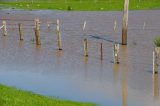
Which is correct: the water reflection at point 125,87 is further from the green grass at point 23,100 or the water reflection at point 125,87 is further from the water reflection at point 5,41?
the water reflection at point 5,41

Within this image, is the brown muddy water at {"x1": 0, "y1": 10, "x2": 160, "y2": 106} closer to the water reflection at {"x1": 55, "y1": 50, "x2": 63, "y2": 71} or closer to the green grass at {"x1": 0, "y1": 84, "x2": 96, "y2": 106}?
the water reflection at {"x1": 55, "y1": 50, "x2": 63, "y2": 71}

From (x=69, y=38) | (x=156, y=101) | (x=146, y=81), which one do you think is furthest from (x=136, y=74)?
(x=69, y=38)

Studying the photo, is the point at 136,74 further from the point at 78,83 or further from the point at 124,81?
the point at 78,83

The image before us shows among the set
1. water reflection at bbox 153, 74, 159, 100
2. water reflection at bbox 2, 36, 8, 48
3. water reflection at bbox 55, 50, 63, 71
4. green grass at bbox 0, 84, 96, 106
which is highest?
green grass at bbox 0, 84, 96, 106

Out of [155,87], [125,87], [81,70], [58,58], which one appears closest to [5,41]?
[58,58]

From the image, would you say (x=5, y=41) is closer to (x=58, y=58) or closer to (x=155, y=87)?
(x=58, y=58)

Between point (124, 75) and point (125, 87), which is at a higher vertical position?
point (125, 87)

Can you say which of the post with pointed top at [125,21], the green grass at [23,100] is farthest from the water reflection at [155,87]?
the post with pointed top at [125,21]

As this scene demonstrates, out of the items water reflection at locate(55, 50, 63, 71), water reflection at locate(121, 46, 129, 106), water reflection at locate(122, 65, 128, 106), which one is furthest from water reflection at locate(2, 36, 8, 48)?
water reflection at locate(122, 65, 128, 106)

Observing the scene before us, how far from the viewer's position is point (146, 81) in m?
20.5

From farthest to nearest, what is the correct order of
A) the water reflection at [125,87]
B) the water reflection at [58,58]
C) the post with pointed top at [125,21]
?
the post with pointed top at [125,21]
the water reflection at [58,58]
the water reflection at [125,87]

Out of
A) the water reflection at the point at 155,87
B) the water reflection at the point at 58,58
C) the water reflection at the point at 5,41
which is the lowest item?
the water reflection at the point at 5,41

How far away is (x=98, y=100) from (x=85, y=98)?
55 centimetres

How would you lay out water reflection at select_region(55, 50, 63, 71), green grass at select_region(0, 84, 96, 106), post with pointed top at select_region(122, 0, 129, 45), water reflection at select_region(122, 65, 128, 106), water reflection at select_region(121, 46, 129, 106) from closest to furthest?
green grass at select_region(0, 84, 96, 106) < water reflection at select_region(122, 65, 128, 106) < water reflection at select_region(121, 46, 129, 106) < water reflection at select_region(55, 50, 63, 71) < post with pointed top at select_region(122, 0, 129, 45)
